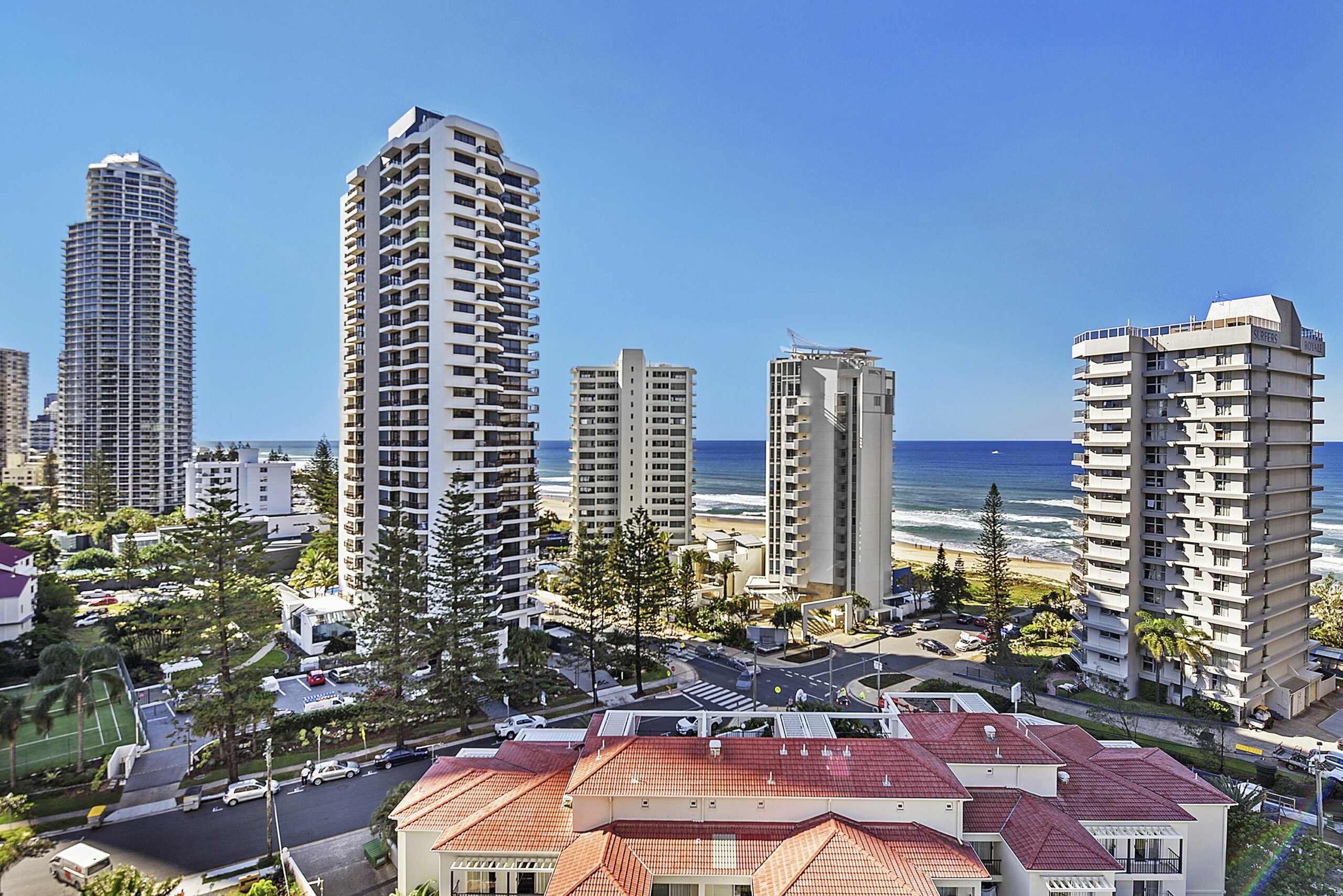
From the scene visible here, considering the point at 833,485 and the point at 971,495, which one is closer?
the point at 833,485

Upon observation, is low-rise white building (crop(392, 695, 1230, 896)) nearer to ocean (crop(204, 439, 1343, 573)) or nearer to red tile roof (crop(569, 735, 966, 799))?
red tile roof (crop(569, 735, 966, 799))

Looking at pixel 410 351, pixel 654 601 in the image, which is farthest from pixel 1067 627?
pixel 410 351

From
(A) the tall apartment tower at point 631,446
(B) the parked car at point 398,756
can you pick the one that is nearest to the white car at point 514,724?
(B) the parked car at point 398,756

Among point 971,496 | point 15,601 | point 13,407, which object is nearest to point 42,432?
point 13,407

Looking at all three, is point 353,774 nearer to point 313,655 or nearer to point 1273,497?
point 313,655

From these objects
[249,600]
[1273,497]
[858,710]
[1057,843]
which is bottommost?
[858,710]

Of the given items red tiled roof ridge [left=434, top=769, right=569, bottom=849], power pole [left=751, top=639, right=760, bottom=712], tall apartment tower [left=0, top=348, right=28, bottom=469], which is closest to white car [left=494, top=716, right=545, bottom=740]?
power pole [left=751, top=639, right=760, bottom=712]

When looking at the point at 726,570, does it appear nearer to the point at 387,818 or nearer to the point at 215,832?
the point at 387,818
